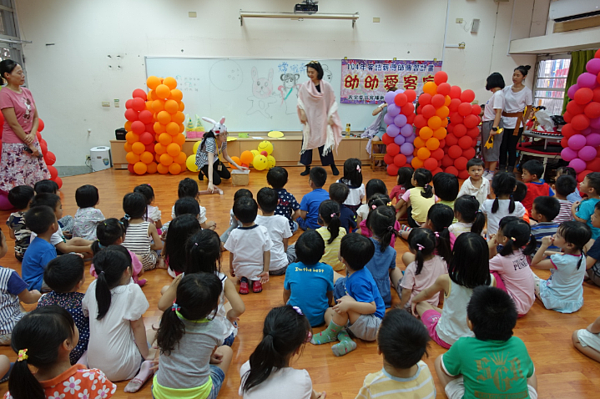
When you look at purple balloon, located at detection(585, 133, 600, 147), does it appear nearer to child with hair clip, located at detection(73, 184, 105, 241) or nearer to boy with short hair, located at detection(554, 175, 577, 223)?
boy with short hair, located at detection(554, 175, 577, 223)

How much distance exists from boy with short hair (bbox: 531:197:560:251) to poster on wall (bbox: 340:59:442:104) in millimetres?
4147

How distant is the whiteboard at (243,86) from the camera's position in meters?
6.19

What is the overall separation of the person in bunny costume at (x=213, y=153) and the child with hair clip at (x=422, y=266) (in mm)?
3097

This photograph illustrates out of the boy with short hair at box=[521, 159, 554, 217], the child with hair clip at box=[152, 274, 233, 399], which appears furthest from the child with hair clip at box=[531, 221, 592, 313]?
the child with hair clip at box=[152, 274, 233, 399]

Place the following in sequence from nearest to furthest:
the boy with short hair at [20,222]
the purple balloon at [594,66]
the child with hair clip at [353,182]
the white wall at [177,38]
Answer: the boy with short hair at [20,222] → the child with hair clip at [353,182] → the purple balloon at [594,66] → the white wall at [177,38]

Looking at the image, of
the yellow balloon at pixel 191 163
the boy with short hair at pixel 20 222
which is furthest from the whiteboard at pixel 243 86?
the boy with short hair at pixel 20 222

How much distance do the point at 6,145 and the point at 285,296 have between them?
11.5 ft

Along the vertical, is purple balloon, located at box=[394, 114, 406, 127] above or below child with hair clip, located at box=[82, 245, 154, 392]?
above

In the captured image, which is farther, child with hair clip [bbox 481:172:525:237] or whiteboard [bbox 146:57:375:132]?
whiteboard [bbox 146:57:375:132]

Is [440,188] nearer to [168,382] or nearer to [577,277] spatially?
[577,277]

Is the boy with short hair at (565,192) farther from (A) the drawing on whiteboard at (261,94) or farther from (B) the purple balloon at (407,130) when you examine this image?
(A) the drawing on whiteboard at (261,94)

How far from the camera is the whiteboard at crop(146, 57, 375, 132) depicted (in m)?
6.19

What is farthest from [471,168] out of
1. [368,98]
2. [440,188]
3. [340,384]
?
[368,98]

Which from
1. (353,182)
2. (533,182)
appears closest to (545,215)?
(533,182)
